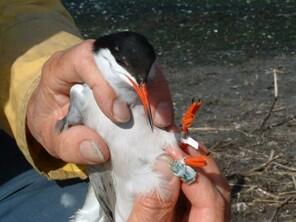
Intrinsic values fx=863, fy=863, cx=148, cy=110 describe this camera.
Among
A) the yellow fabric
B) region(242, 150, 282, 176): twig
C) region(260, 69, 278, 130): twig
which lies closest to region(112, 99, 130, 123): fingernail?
the yellow fabric

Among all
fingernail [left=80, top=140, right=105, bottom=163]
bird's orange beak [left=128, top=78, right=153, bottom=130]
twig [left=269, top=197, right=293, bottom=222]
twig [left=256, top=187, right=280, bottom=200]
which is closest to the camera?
bird's orange beak [left=128, top=78, right=153, bottom=130]

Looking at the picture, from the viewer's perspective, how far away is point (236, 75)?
497 cm

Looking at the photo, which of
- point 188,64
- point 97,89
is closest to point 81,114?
point 97,89

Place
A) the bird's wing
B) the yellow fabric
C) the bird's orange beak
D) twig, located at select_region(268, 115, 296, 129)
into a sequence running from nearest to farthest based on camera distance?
the bird's orange beak, the bird's wing, the yellow fabric, twig, located at select_region(268, 115, 296, 129)

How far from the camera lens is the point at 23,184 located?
232 cm

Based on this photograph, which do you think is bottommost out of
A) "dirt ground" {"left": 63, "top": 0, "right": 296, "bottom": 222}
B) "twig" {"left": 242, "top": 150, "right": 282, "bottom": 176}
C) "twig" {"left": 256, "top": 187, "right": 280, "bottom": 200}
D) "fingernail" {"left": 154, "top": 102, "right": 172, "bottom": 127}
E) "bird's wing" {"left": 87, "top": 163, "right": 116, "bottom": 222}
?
"dirt ground" {"left": 63, "top": 0, "right": 296, "bottom": 222}

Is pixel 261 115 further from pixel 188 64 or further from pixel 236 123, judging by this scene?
pixel 188 64

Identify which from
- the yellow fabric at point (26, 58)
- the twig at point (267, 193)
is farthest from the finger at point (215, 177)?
the twig at point (267, 193)

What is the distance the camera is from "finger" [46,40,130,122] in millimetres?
1934

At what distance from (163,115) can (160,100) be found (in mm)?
36

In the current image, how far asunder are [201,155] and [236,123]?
2204 millimetres

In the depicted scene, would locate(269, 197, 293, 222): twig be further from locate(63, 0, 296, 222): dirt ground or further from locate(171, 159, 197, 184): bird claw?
locate(171, 159, 197, 184): bird claw

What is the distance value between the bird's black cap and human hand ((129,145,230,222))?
0.21m

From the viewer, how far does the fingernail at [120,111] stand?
1.93m
